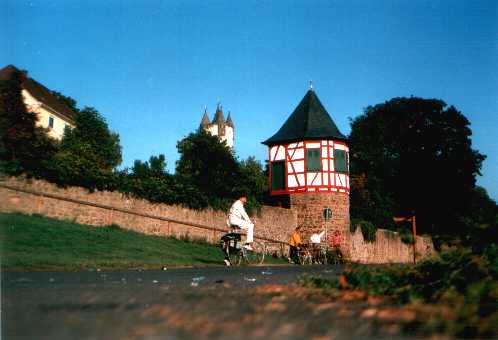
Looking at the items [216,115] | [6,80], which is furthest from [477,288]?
[216,115]

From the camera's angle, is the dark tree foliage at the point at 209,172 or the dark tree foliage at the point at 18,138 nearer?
the dark tree foliage at the point at 18,138

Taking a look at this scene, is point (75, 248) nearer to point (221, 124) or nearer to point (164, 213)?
point (164, 213)

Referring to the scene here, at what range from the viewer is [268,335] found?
3121 millimetres

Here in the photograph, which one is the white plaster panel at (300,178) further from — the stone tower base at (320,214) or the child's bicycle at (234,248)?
the child's bicycle at (234,248)

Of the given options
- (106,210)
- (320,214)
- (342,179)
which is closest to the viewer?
(106,210)

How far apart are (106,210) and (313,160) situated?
15430 mm

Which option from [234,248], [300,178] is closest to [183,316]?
[234,248]

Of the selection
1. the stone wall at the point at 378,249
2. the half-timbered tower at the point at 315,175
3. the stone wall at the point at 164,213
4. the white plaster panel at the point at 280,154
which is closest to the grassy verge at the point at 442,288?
the stone wall at the point at 164,213

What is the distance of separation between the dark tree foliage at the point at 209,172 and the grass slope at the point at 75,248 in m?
5.51

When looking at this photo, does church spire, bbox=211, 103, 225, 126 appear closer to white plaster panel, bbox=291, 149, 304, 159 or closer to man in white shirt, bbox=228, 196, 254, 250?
white plaster panel, bbox=291, 149, 304, 159

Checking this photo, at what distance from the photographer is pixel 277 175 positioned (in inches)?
1383

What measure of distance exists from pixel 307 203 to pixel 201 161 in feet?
22.7

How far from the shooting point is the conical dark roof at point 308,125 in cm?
3406

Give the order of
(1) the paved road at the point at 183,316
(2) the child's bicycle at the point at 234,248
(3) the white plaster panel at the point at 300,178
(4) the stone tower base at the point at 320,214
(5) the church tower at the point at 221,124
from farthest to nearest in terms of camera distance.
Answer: (5) the church tower at the point at 221,124
(3) the white plaster panel at the point at 300,178
(4) the stone tower base at the point at 320,214
(2) the child's bicycle at the point at 234,248
(1) the paved road at the point at 183,316
